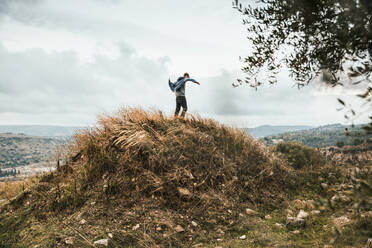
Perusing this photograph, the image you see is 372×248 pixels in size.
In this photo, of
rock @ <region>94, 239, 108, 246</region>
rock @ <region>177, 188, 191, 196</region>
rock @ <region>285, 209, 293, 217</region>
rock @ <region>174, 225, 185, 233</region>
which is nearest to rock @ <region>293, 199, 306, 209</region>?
rock @ <region>285, 209, 293, 217</region>

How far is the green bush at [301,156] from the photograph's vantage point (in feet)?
31.2

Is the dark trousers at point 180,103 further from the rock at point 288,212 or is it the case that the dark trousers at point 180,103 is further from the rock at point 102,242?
the rock at point 102,242

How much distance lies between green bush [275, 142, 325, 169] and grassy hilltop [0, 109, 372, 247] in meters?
0.96

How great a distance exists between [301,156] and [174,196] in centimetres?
669

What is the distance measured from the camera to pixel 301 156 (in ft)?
33.6

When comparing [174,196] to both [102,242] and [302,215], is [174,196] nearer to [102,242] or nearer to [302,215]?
[102,242]

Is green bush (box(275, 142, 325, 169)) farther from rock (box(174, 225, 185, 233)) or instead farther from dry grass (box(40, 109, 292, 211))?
rock (box(174, 225, 185, 233))

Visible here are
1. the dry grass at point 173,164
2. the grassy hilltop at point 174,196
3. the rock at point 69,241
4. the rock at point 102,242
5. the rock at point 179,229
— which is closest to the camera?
the rock at point 102,242

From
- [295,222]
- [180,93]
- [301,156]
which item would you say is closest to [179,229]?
[295,222]

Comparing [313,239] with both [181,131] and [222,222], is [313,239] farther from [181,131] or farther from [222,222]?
[181,131]

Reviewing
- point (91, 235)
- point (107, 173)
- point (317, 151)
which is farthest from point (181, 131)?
point (317, 151)

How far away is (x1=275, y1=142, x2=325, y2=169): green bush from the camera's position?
952cm

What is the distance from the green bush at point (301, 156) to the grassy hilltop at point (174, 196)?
3.16 feet

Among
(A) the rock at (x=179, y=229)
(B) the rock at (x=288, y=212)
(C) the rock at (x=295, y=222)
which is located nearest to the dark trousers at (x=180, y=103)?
(B) the rock at (x=288, y=212)
